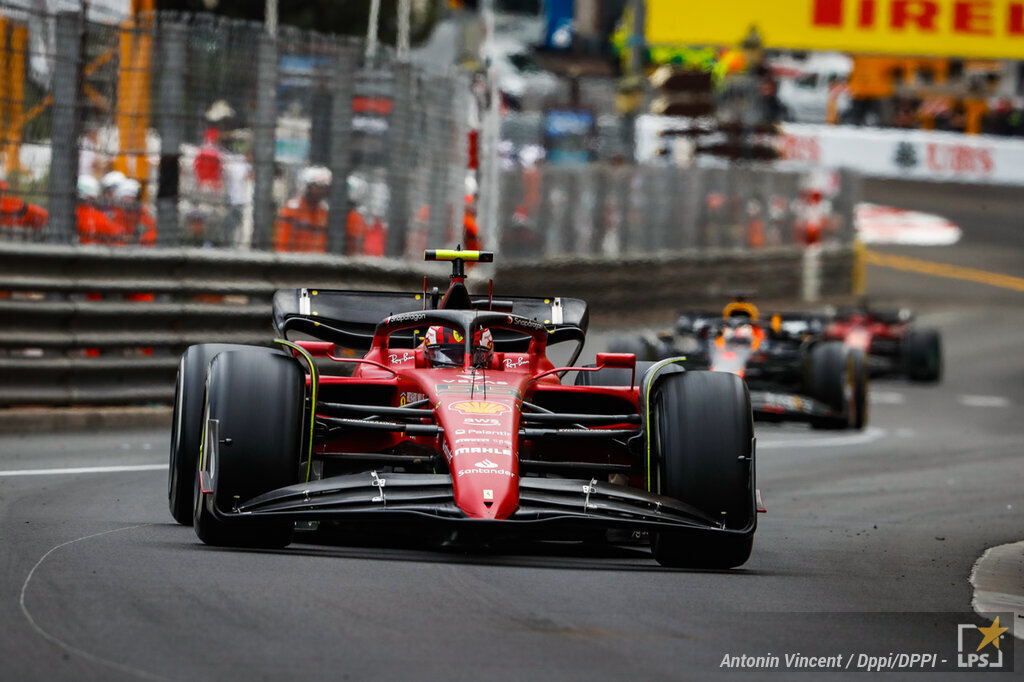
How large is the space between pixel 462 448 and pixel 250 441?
85cm

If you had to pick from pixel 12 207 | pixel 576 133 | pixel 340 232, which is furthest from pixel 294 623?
pixel 576 133

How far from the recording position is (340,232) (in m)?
15.4

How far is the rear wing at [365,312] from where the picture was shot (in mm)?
10000

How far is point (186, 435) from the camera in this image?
8297mm

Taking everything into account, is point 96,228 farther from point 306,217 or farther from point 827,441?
point 827,441

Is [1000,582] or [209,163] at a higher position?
[209,163]

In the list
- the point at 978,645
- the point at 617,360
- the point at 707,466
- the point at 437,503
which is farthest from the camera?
the point at 617,360

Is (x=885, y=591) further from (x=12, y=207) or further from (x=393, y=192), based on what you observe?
(x=393, y=192)

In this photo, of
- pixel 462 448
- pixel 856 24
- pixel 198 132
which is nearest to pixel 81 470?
pixel 198 132

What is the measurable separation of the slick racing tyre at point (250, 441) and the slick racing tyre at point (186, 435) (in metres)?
0.55

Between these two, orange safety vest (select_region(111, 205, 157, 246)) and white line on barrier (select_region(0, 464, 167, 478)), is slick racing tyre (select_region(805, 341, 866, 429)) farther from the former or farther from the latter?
white line on barrier (select_region(0, 464, 167, 478))

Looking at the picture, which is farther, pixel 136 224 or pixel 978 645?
pixel 136 224

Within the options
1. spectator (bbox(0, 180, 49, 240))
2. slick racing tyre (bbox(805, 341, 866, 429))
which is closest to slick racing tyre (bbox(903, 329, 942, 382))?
slick racing tyre (bbox(805, 341, 866, 429))

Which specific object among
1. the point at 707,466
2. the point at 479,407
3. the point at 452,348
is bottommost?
the point at 707,466
